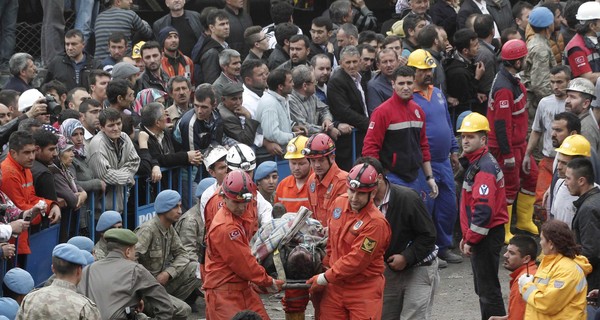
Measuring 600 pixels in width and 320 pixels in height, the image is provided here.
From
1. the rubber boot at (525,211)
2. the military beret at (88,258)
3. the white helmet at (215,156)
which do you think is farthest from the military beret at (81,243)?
the rubber boot at (525,211)

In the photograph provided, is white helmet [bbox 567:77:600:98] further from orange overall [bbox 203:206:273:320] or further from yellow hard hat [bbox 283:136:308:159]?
orange overall [bbox 203:206:273:320]

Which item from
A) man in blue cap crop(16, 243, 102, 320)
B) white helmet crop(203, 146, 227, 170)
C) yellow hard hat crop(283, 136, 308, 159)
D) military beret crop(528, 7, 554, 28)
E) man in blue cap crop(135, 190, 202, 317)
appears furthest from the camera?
military beret crop(528, 7, 554, 28)

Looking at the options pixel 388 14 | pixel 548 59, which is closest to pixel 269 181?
pixel 548 59

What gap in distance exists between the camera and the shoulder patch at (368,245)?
9.91 m

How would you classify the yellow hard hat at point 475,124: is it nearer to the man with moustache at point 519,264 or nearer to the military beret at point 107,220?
the man with moustache at point 519,264

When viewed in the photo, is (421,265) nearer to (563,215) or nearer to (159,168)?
(563,215)

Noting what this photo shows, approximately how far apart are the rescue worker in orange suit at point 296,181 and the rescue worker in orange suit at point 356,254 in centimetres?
156

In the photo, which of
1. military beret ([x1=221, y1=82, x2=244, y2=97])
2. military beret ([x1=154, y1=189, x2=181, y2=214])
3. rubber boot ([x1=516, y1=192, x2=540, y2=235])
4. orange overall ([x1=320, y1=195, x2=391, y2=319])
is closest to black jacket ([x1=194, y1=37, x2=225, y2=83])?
military beret ([x1=221, y1=82, x2=244, y2=97])

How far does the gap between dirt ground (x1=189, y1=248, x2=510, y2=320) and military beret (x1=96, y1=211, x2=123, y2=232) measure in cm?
153

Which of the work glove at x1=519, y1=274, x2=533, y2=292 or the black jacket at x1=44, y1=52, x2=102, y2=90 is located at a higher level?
the work glove at x1=519, y1=274, x2=533, y2=292

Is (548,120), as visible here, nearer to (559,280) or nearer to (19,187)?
(559,280)

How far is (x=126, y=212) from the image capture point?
40.6 ft

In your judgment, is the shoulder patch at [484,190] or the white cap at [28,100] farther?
the white cap at [28,100]

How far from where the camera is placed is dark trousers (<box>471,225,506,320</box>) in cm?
1146
